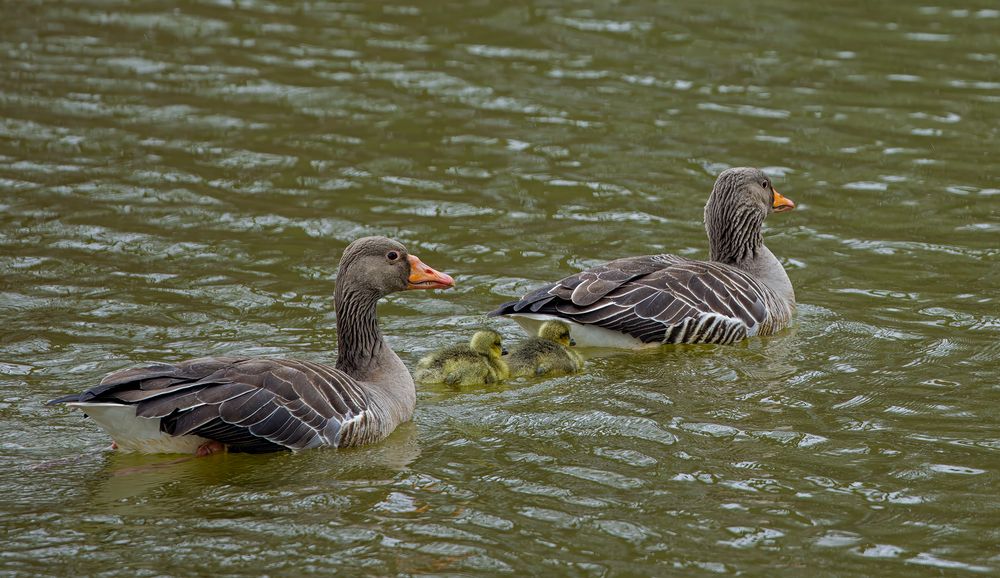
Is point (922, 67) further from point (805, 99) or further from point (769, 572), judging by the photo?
point (769, 572)

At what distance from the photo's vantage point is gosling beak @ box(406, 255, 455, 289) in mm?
10461

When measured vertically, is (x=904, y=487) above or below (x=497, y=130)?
below

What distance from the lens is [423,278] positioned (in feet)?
34.4

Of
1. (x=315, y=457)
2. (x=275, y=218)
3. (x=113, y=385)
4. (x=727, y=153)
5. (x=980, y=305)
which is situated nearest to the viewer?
(x=113, y=385)

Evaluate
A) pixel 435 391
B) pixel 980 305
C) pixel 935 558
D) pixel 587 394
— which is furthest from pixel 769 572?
pixel 980 305

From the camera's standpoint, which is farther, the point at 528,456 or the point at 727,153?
the point at 727,153

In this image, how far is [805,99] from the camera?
741 inches

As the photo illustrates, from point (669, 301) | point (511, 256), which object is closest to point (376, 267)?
point (669, 301)

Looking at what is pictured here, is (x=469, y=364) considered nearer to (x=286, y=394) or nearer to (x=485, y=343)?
(x=485, y=343)

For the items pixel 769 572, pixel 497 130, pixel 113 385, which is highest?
pixel 497 130

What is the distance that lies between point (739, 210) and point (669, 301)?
1.57m

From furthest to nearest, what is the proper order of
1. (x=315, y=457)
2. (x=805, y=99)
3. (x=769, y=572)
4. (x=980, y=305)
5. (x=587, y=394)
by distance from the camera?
(x=805, y=99)
(x=980, y=305)
(x=587, y=394)
(x=315, y=457)
(x=769, y=572)

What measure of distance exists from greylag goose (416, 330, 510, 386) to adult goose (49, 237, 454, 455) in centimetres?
51

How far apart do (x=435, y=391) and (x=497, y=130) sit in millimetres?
7294
